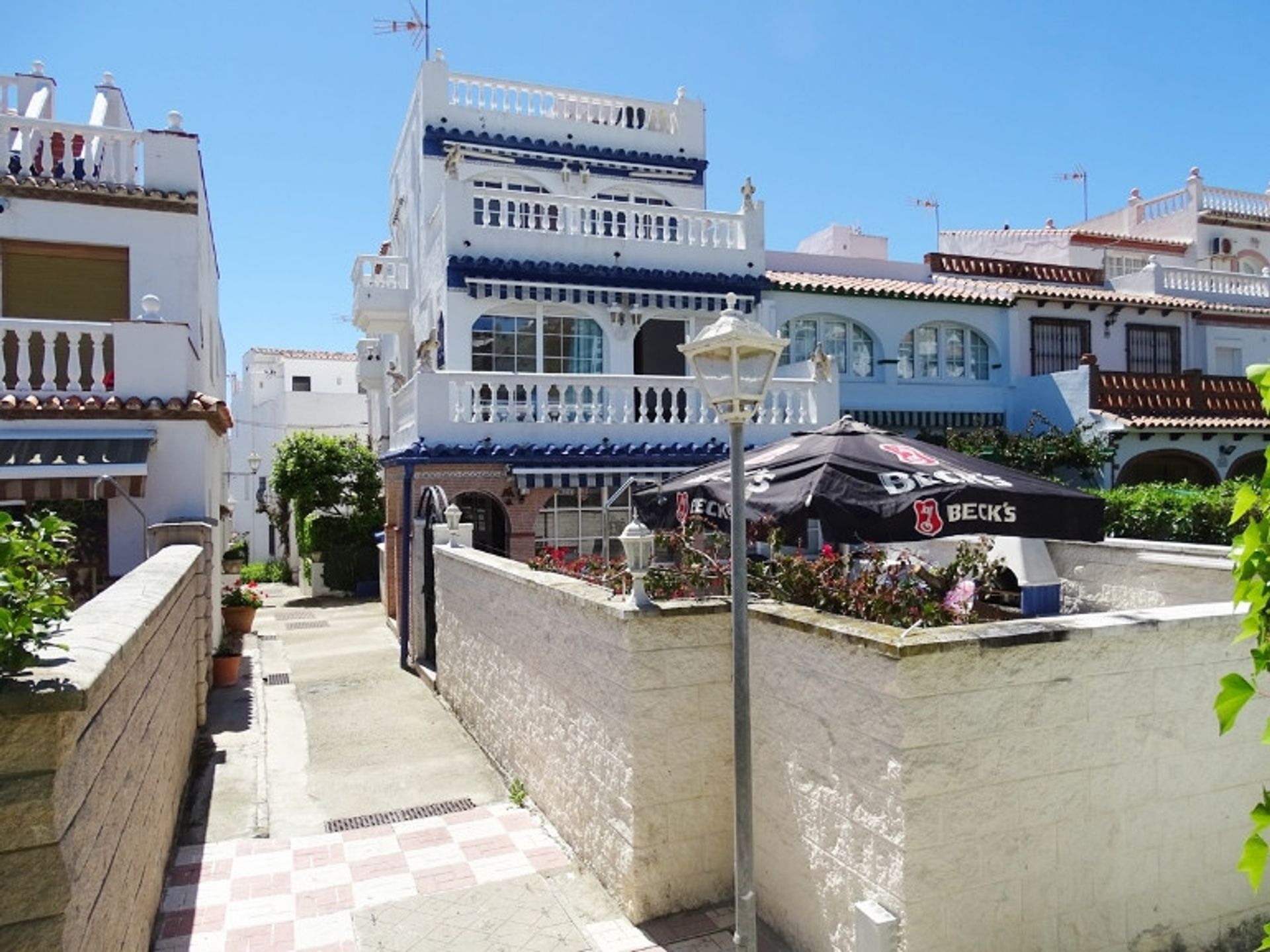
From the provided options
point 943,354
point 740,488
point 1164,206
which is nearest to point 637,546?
point 740,488

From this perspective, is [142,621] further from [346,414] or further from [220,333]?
[346,414]

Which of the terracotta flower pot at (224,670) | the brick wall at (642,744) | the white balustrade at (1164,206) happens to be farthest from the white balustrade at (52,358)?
the white balustrade at (1164,206)

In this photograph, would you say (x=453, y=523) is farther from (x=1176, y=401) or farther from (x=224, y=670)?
(x=1176, y=401)

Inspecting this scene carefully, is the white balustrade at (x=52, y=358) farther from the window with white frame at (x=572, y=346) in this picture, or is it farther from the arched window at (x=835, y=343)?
the arched window at (x=835, y=343)

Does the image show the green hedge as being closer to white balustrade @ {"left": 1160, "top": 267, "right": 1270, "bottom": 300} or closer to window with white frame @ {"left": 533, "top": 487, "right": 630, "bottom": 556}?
window with white frame @ {"left": 533, "top": 487, "right": 630, "bottom": 556}

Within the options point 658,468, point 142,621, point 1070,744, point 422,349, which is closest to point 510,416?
point 422,349

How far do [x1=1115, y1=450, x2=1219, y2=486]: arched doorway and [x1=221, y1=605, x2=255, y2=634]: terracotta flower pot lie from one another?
2040 centimetres

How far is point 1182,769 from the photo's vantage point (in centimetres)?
519

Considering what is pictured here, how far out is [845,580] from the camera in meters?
5.74

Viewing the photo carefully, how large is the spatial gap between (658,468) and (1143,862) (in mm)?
10479

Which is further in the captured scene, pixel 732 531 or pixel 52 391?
pixel 52 391

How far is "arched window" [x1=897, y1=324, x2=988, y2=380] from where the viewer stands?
819 inches

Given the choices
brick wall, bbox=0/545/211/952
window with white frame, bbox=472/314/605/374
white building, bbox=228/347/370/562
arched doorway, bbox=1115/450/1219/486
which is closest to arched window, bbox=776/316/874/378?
window with white frame, bbox=472/314/605/374

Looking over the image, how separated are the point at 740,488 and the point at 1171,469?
22.0 m
